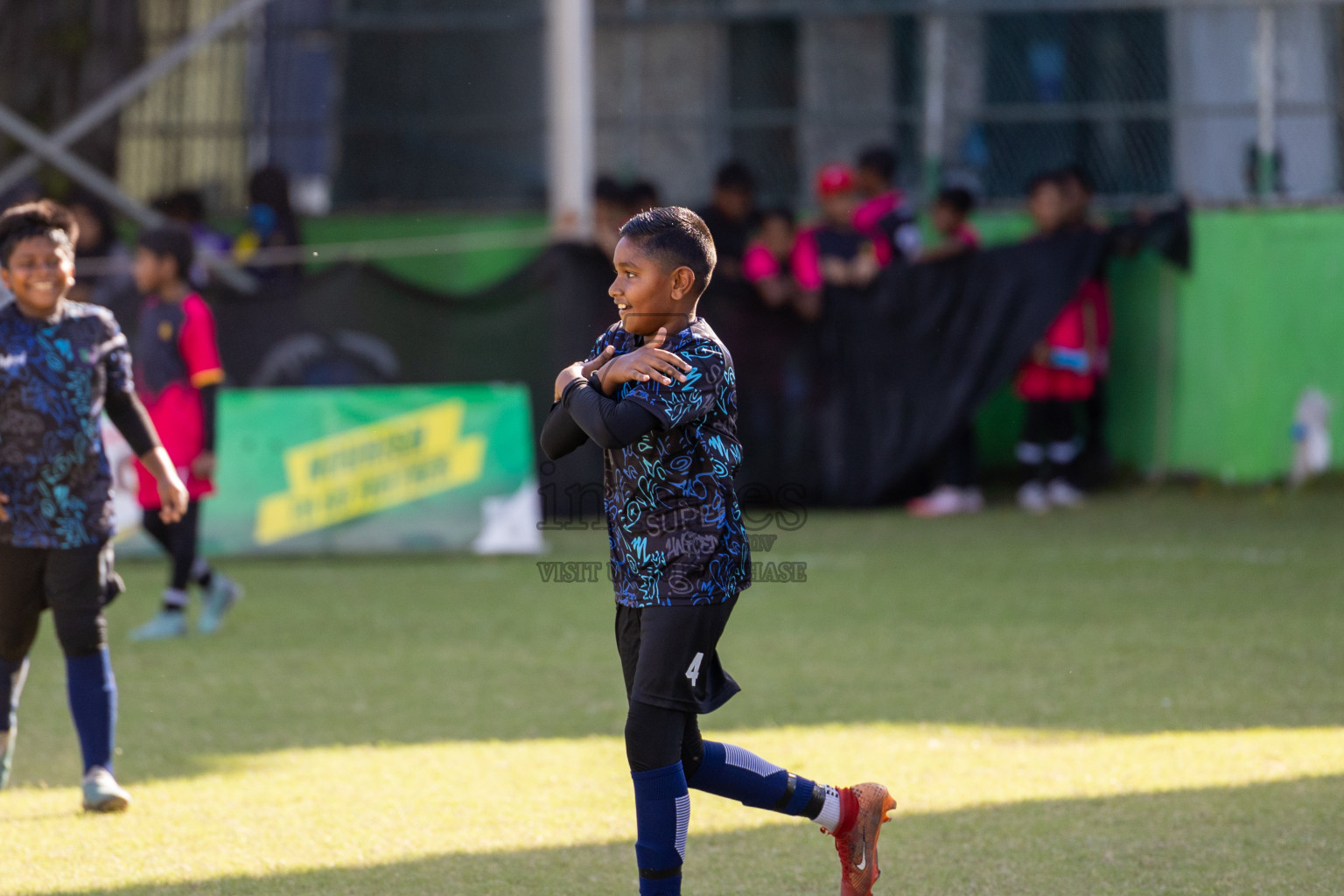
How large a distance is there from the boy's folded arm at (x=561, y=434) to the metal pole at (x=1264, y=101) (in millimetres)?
10822

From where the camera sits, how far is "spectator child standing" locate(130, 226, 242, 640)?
25.0ft

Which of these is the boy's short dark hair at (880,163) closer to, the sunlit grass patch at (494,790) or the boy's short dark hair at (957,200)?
the boy's short dark hair at (957,200)

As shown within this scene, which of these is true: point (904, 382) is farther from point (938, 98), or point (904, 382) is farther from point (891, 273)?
point (938, 98)

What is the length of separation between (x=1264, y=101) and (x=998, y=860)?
1048 centimetres

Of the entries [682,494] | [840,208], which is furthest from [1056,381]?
[682,494]

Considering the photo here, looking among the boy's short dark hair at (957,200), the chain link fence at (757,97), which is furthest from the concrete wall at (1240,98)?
the boy's short dark hair at (957,200)

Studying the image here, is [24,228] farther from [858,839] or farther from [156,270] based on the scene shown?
[858,839]

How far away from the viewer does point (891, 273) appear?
12.2 metres

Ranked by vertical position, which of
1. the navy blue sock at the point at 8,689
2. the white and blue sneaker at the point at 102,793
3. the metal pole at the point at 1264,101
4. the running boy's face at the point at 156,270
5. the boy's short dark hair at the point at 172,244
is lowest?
the white and blue sneaker at the point at 102,793

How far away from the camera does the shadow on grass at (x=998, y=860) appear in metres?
4.23

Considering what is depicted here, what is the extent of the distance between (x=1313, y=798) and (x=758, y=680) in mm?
2434

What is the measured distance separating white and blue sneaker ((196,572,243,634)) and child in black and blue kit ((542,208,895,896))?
15.1 ft

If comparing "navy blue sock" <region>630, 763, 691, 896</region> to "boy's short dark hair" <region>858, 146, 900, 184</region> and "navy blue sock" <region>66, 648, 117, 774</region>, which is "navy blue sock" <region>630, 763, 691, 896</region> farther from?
"boy's short dark hair" <region>858, 146, 900, 184</region>

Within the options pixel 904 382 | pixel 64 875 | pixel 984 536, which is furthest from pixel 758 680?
pixel 904 382
